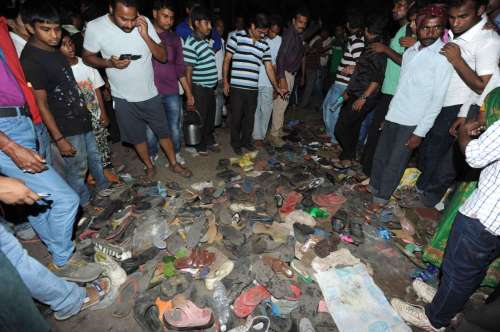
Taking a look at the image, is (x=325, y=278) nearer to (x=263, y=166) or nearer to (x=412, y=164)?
(x=263, y=166)

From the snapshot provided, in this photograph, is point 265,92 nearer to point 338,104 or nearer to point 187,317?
point 338,104

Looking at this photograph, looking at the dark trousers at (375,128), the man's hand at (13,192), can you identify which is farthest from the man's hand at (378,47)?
the man's hand at (13,192)

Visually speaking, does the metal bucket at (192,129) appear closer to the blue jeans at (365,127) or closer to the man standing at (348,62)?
the man standing at (348,62)

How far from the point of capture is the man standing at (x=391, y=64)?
358cm

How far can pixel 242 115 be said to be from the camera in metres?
4.80

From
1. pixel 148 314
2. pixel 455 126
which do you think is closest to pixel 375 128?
pixel 455 126

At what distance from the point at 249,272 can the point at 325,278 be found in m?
0.76

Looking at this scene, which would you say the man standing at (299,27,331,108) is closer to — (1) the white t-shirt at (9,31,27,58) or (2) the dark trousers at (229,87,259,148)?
(2) the dark trousers at (229,87,259,148)

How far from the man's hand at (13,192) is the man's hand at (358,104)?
158 inches

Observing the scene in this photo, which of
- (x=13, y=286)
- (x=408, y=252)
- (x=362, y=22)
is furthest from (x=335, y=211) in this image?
(x=13, y=286)

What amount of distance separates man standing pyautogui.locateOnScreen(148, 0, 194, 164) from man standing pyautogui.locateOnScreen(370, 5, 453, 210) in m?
2.82

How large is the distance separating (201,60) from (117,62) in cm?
131

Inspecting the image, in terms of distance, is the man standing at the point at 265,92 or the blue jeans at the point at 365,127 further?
the blue jeans at the point at 365,127

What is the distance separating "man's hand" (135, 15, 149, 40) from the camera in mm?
3112
